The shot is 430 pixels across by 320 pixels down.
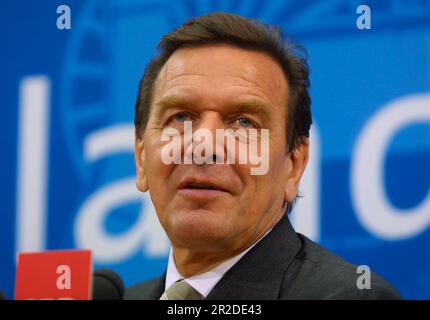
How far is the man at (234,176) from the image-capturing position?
1509 mm

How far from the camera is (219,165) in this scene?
59.8 inches

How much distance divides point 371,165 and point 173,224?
863 millimetres

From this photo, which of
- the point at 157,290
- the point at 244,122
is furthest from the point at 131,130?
the point at 244,122

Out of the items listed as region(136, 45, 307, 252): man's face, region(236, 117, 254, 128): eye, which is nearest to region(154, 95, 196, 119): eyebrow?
region(136, 45, 307, 252): man's face

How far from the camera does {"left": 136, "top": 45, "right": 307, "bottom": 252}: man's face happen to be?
4.98 ft

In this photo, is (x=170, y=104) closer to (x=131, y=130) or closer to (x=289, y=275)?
(x=289, y=275)

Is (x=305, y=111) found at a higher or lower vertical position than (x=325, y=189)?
higher

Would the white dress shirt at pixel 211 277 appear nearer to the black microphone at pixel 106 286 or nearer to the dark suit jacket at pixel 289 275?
the dark suit jacket at pixel 289 275

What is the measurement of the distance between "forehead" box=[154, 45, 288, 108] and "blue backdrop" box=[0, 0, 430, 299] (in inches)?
22.3

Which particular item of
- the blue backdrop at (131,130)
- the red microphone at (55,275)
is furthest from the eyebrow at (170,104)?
the blue backdrop at (131,130)

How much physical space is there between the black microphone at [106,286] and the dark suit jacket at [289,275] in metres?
0.20
